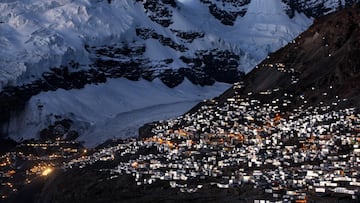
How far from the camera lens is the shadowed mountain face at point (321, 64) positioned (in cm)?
7800

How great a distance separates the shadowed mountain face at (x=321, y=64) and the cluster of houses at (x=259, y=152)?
3122mm

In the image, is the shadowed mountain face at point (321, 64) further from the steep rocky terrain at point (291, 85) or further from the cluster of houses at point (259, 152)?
the cluster of houses at point (259, 152)

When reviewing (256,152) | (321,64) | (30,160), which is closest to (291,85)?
(321,64)

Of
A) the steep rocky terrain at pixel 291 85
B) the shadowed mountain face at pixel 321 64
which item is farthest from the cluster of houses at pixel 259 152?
the shadowed mountain face at pixel 321 64

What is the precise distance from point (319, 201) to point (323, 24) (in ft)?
204

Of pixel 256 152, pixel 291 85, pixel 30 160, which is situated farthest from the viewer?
pixel 30 160

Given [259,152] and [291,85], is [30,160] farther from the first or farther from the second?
[259,152]

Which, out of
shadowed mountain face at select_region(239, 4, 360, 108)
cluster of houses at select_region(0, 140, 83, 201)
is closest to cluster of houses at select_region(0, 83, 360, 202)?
cluster of houses at select_region(0, 140, 83, 201)

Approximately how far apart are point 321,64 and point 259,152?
28.3 meters

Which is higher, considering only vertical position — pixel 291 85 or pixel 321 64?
pixel 321 64

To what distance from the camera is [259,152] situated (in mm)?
63875

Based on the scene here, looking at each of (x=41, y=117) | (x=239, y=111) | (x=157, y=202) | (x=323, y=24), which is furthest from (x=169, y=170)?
(x=41, y=117)

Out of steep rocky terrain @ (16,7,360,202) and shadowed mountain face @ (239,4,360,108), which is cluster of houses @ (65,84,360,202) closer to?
steep rocky terrain @ (16,7,360,202)

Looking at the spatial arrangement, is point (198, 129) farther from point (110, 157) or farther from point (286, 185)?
point (286, 185)
